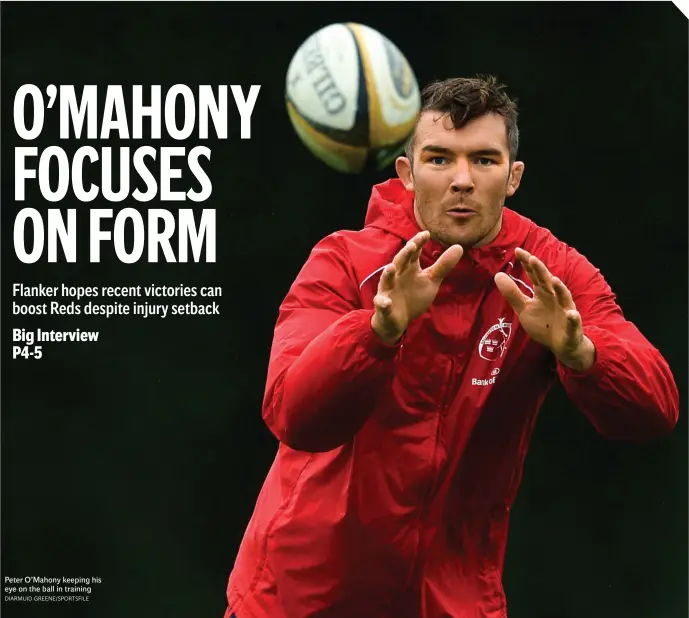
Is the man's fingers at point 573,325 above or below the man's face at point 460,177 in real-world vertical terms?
below

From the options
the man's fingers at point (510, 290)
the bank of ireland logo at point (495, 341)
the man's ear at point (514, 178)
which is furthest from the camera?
the man's ear at point (514, 178)

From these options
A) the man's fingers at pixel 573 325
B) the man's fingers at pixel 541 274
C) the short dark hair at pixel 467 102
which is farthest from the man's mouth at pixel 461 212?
the man's fingers at pixel 573 325

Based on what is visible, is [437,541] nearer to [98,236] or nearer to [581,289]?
[581,289]

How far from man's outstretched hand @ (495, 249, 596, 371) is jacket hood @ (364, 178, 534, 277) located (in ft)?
0.89

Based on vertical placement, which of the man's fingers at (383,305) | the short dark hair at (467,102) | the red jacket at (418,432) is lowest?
the red jacket at (418,432)

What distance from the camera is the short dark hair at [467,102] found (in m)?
3.85

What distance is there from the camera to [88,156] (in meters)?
5.89

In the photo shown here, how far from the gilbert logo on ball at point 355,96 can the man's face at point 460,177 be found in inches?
3.7

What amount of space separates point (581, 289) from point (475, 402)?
1.50 feet

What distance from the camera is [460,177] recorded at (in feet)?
12.3

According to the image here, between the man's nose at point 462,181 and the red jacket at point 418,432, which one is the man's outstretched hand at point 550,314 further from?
the man's nose at point 462,181

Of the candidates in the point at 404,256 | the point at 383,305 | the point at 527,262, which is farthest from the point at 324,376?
the point at 527,262

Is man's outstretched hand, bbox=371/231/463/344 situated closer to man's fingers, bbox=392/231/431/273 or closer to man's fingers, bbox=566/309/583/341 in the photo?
man's fingers, bbox=392/231/431/273

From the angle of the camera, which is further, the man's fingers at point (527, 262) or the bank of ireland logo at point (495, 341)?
the bank of ireland logo at point (495, 341)
